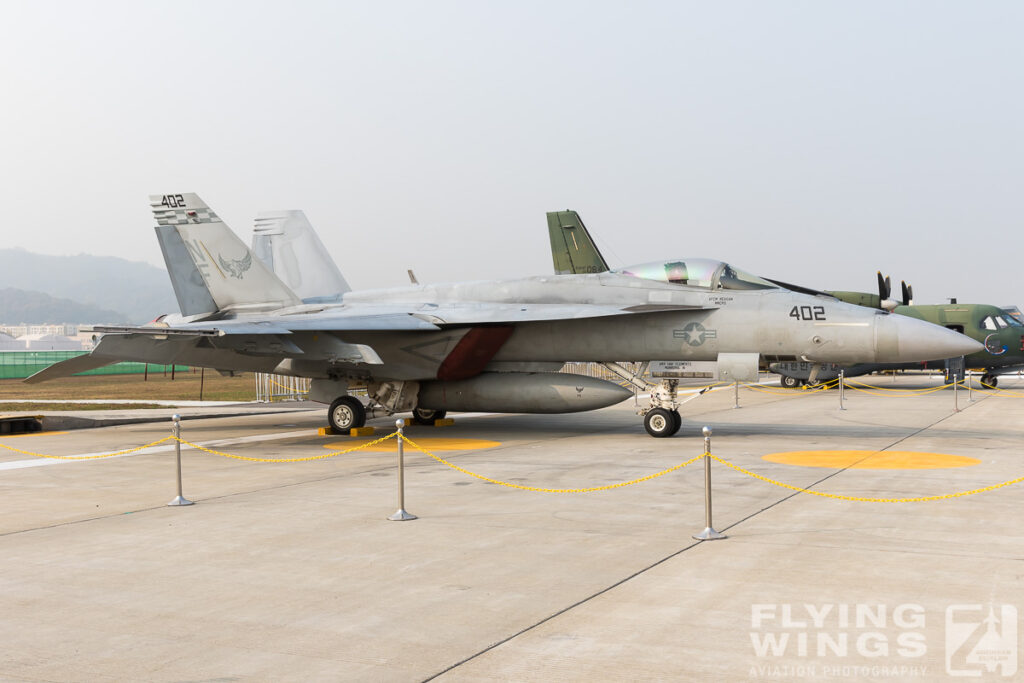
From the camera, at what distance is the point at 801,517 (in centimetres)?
743

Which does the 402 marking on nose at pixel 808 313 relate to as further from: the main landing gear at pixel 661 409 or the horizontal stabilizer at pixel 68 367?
the horizontal stabilizer at pixel 68 367

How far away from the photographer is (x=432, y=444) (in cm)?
1385

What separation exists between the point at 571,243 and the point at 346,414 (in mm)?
14997

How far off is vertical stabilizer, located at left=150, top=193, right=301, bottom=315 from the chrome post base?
11554mm

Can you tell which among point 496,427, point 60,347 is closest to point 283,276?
point 496,427

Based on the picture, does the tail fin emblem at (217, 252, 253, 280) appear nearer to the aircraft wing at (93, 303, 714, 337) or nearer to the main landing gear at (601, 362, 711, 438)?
the aircraft wing at (93, 303, 714, 337)

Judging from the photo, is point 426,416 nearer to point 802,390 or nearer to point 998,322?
point 802,390

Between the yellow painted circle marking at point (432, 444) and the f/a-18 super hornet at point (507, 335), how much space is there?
924 mm

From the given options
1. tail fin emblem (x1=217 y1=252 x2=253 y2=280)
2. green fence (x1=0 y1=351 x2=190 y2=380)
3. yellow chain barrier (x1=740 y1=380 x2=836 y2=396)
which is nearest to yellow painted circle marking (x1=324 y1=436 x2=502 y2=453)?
tail fin emblem (x1=217 y1=252 x2=253 y2=280)

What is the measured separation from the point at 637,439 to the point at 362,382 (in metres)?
5.05

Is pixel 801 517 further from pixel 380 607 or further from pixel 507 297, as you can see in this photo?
pixel 507 297

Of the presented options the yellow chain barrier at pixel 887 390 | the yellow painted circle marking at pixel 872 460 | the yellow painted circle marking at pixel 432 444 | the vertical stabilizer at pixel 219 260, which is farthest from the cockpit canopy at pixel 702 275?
the yellow chain barrier at pixel 887 390

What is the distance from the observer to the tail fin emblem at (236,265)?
53.8ft

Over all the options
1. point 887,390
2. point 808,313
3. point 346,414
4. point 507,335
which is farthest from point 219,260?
point 887,390
